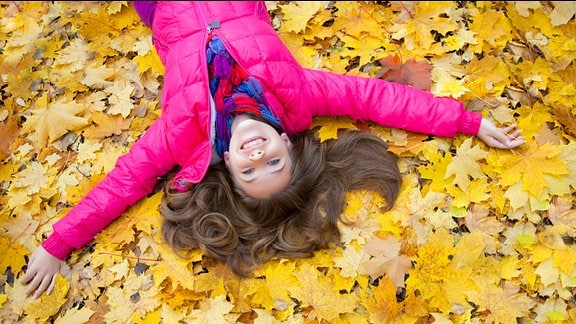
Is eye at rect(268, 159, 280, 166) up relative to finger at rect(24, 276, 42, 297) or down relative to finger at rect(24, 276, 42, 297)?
up

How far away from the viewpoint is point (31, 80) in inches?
159

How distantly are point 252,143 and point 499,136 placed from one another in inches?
58.7

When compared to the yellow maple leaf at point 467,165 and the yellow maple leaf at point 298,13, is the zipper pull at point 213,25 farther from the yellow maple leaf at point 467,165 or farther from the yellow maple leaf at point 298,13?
the yellow maple leaf at point 467,165

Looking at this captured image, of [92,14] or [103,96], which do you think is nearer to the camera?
[103,96]

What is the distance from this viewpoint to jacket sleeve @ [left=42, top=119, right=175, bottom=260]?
329cm

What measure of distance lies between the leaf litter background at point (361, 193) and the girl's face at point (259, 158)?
0.55 metres

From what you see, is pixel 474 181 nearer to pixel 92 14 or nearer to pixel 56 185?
pixel 56 185

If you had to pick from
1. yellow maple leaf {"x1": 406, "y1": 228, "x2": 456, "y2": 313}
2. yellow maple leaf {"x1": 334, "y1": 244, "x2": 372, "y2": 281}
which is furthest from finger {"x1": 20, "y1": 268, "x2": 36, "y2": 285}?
yellow maple leaf {"x1": 406, "y1": 228, "x2": 456, "y2": 313}

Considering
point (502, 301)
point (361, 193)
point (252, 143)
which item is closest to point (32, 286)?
point (252, 143)

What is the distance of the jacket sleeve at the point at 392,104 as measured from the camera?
3.32 metres

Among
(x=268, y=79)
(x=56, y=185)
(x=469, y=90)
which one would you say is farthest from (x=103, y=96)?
(x=469, y=90)

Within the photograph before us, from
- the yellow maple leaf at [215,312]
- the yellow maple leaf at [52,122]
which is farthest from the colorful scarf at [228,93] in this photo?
the yellow maple leaf at [52,122]

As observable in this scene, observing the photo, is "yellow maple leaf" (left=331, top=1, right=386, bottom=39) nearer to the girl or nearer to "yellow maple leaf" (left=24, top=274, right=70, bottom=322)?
the girl

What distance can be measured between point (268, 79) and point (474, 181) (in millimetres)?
1356
